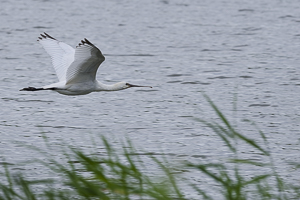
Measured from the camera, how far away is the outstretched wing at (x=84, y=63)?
33.7ft

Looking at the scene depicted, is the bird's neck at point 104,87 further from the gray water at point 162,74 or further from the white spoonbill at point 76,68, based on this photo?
the gray water at point 162,74

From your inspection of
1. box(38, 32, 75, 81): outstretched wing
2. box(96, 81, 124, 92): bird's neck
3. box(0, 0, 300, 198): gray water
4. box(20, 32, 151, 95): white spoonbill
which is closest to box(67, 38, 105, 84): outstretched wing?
box(20, 32, 151, 95): white spoonbill

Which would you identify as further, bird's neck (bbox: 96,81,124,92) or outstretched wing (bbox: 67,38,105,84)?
bird's neck (bbox: 96,81,124,92)

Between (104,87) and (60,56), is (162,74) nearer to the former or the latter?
(60,56)

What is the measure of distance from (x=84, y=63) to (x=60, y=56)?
132cm

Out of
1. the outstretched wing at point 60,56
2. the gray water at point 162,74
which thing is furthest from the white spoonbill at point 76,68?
the gray water at point 162,74

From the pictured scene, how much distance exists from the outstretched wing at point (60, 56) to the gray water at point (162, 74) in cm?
78

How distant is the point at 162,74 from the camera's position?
52.6 feet

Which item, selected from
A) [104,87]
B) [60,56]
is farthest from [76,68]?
[60,56]

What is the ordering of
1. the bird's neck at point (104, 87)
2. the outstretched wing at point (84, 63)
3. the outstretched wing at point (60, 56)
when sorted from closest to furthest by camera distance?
1. the outstretched wing at point (84, 63)
2. the bird's neck at point (104, 87)
3. the outstretched wing at point (60, 56)

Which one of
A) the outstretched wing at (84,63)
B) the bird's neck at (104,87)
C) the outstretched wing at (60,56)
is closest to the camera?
the outstretched wing at (84,63)

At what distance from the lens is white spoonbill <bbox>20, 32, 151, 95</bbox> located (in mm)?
10445

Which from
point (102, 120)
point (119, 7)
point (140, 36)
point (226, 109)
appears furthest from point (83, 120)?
point (119, 7)

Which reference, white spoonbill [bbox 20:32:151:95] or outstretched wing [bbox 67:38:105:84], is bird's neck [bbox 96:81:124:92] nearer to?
white spoonbill [bbox 20:32:151:95]
